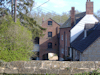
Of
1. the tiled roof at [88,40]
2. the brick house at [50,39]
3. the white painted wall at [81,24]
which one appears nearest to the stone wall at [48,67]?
the tiled roof at [88,40]

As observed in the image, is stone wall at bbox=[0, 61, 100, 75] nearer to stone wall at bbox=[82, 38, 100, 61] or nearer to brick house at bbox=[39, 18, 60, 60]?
stone wall at bbox=[82, 38, 100, 61]

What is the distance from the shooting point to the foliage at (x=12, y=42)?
9.88 m

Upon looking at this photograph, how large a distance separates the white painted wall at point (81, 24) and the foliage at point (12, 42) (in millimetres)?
11947

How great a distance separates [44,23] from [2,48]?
25.8 meters

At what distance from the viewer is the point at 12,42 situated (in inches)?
414

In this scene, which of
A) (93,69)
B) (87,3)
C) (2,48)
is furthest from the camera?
(87,3)

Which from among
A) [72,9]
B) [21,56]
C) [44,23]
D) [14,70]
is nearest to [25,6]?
[72,9]

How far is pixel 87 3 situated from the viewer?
66.8 ft

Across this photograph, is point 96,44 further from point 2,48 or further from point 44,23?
point 44,23

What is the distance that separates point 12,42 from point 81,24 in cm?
1380

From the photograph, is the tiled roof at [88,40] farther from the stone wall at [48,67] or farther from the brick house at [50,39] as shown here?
the brick house at [50,39]

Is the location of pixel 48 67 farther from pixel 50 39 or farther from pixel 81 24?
pixel 50 39

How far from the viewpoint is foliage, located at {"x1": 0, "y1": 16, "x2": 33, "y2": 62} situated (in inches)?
389

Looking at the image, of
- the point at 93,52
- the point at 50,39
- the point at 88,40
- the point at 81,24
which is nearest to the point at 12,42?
the point at 93,52
